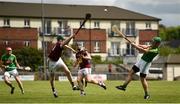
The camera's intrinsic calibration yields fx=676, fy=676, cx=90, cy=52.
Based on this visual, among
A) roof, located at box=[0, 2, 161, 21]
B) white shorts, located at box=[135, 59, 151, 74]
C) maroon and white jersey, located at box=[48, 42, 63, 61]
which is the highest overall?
roof, located at box=[0, 2, 161, 21]

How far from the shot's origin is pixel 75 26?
10388cm

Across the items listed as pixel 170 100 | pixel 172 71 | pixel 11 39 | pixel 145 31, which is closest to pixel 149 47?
pixel 170 100

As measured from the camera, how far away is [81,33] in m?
104

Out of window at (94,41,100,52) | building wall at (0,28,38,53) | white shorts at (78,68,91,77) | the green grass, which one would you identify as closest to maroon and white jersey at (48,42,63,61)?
the green grass

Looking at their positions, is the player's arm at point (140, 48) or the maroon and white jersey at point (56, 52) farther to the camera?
the maroon and white jersey at point (56, 52)

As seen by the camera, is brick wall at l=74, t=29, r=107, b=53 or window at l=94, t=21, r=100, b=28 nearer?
brick wall at l=74, t=29, r=107, b=53

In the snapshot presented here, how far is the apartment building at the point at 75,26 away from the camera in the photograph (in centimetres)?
9988

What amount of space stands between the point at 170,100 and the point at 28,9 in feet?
264

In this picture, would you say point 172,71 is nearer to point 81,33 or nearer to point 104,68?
point 104,68

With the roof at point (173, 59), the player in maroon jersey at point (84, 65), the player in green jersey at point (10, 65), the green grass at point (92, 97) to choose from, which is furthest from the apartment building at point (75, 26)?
the player in maroon jersey at point (84, 65)

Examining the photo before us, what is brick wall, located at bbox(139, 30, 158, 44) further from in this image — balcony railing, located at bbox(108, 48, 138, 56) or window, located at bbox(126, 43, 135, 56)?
balcony railing, located at bbox(108, 48, 138, 56)

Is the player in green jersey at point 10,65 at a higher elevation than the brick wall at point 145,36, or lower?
higher

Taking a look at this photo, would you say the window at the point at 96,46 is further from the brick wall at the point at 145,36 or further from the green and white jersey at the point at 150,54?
the green and white jersey at the point at 150,54

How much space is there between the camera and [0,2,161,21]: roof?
101169 millimetres
